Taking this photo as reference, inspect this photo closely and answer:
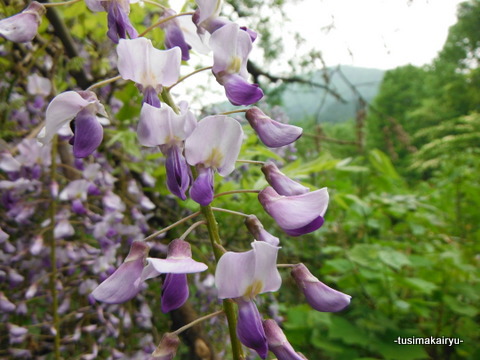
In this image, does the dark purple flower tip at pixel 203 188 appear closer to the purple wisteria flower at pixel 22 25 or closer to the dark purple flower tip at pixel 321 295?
the dark purple flower tip at pixel 321 295

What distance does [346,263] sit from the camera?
192 centimetres

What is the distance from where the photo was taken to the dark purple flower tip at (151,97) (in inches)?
21.6

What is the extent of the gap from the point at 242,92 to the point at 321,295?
321 mm

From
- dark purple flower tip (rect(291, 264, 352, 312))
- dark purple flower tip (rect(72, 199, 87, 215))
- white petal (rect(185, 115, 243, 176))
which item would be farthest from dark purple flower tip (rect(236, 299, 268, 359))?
dark purple flower tip (rect(72, 199, 87, 215))

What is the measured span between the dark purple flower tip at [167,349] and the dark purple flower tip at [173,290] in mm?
85

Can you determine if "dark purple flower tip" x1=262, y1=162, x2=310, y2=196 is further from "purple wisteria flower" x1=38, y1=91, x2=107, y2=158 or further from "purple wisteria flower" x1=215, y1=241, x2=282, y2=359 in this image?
"purple wisteria flower" x1=38, y1=91, x2=107, y2=158

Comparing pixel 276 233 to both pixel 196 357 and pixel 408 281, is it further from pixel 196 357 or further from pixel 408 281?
pixel 196 357

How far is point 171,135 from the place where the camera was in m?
0.55

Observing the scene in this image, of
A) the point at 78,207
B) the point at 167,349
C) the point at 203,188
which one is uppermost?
the point at 203,188

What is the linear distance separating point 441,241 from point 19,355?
2400 millimetres

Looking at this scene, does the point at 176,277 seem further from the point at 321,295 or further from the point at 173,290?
the point at 321,295

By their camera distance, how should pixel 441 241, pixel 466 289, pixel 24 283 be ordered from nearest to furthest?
pixel 24 283, pixel 466 289, pixel 441 241

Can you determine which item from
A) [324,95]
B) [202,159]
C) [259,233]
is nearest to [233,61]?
[202,159]

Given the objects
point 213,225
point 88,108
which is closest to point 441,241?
point 213,225
